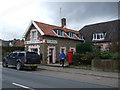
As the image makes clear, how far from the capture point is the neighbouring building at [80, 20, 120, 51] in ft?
91.8

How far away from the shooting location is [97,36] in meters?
30.4

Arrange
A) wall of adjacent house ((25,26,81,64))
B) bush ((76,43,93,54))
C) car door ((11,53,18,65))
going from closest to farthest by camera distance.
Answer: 1. car door ((11,53,18,65))
2. bush ((76,43,93,54))
3. wall of adjacent house ((25,26,81,64))

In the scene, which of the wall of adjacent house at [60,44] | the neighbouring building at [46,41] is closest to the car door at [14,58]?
the neighbouring building at [46,41]

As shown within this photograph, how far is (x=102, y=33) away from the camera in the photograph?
2977 cm

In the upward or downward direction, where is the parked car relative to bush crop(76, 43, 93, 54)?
downward

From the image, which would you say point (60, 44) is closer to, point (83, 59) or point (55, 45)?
point (55, 45)

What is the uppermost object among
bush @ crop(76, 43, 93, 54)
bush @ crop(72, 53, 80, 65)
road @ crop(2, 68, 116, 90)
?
bush @ crop(76, 43, 93, 54)

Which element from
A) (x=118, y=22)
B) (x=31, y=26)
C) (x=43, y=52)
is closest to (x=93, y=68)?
(x=43, y=52)

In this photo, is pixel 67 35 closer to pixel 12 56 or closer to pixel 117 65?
pixel 12 56

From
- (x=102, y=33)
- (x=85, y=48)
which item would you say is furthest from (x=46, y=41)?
(x=102, y=33)

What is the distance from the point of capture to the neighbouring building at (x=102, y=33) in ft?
91.8

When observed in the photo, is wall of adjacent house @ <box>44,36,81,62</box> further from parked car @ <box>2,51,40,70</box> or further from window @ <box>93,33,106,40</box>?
parked car @ <box>2,51,40,70</box>

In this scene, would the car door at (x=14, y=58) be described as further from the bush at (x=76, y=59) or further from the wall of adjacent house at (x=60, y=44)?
the bush at (x=76, y=59)

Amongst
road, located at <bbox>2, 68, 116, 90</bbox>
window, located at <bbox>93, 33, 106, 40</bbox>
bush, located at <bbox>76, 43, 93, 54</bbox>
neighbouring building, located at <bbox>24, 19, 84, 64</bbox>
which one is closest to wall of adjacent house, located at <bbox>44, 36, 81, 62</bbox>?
neighbouring building, located at <bbox>24, 19, 84, 64</bbox>
